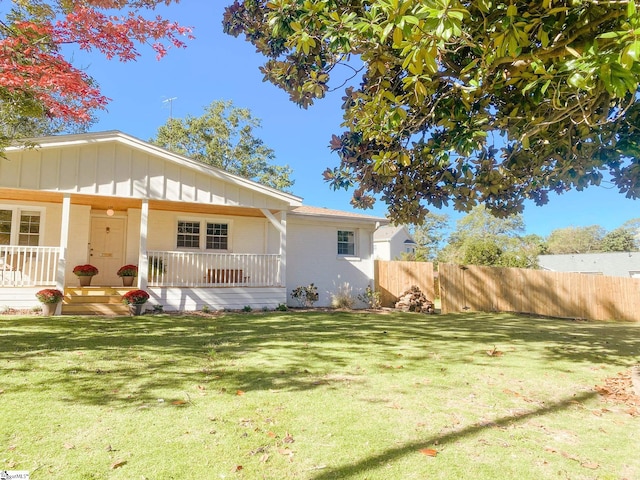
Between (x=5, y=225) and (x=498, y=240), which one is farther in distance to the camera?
(x=498, y=240)

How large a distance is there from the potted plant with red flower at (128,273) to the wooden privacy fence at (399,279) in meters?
8.93

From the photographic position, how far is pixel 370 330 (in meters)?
8.54

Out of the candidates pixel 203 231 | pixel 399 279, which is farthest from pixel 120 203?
pixel 399 279

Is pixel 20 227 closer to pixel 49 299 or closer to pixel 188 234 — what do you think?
pixel 49 299

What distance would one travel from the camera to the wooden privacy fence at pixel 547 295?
15.1 m

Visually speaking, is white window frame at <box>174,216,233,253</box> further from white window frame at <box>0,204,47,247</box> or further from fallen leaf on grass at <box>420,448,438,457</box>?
fallen leaf on grass at <box>420,448,438,457</box>

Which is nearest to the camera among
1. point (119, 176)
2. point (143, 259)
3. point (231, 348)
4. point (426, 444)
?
point (426, 444)

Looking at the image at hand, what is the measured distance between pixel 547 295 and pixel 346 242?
28.1ft

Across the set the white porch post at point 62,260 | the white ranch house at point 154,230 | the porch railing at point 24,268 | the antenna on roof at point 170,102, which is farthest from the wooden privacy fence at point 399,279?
the antenna on roof at point 170,102

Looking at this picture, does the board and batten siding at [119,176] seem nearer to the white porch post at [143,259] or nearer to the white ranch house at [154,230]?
the white ranch house at [154,230]

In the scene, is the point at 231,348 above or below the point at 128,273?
below

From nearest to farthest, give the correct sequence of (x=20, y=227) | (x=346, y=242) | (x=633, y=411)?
(x=633, y=411) → (x=20, y=227) → (x=346, y=242)

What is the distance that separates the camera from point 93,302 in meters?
10.2

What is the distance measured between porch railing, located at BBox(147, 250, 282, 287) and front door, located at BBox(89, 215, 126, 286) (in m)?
1.95
